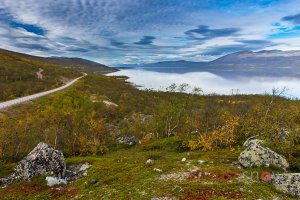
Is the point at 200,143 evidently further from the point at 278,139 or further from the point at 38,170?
the point at 38,170

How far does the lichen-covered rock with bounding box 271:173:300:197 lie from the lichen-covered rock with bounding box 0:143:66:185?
2559cm

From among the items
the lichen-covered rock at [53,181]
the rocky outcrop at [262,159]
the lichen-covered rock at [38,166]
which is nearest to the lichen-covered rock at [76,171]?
the lichen-covered rock at [38,166]

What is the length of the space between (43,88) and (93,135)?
68.0m

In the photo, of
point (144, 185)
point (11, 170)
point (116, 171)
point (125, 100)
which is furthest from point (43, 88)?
point (144, 185)

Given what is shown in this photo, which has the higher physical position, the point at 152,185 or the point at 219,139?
the point at 219,139

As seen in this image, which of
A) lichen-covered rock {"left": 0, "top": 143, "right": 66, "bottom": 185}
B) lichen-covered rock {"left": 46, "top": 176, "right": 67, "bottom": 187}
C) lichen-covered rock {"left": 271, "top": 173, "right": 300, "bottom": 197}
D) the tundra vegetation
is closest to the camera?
lichen-covered rock {"left": 271, "top": 173, "right": 300, "bottom": 197}

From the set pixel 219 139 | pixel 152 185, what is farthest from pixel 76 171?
pixel 219 139

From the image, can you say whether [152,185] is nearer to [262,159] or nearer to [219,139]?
[262,159]

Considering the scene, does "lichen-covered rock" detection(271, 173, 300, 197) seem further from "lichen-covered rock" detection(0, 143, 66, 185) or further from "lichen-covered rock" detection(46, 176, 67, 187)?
"lichen-covered rock" detection(0, 143, 66, 185)

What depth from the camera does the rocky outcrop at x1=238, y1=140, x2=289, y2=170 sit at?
29125 millimetres

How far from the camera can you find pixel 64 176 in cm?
3347

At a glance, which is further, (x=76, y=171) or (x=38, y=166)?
(x=76, y=171)

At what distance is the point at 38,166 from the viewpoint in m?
31.7

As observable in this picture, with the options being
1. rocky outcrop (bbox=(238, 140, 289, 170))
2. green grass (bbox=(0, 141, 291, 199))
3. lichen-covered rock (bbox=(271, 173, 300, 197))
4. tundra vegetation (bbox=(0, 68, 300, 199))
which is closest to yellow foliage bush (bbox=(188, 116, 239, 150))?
tundra vegetation (bbox=(0, 68, 300, 199))
